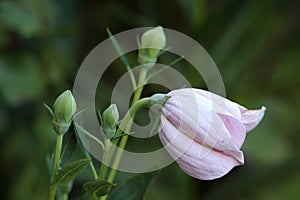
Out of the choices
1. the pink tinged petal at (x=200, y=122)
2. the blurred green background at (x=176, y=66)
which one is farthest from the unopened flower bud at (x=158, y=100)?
the blurred green background at (x=176, y=66)

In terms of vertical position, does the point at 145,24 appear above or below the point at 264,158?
above

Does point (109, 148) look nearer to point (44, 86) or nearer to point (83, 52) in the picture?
point (44, 86)

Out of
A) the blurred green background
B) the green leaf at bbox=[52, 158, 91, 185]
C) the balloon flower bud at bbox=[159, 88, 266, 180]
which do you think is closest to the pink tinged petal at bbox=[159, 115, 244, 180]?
the balloon flower bud at bbox=[159, 88, 266, 180]

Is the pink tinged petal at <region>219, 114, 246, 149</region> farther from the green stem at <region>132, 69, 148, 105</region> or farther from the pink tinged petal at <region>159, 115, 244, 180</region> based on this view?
the green stem at <region>132, 69, 148, 105</region>

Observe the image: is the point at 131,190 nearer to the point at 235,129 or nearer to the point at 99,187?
the point at 99,187

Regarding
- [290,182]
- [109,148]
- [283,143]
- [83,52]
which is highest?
[109,148]

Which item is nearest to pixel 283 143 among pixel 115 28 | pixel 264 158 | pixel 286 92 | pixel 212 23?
pixel 264 158

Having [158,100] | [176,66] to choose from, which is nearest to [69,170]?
[158,100]
